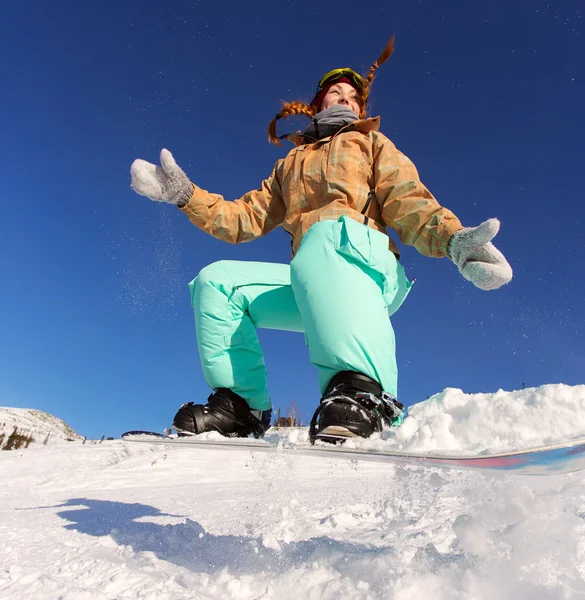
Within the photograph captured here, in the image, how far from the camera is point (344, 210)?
1.93 metres

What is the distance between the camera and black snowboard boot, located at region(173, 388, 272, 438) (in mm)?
1858

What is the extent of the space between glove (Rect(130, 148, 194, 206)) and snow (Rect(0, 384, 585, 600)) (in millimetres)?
1472

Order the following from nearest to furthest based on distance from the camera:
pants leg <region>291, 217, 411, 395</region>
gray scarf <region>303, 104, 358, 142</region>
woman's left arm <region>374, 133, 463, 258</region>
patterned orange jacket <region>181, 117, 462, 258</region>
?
pants leg <region>291, 217, 411, 395</region> < woman's left arm <region>374, 133, 463, 258</region> < patterned orange jacket <region>181, 117, 462, 258</region> < gray scarf <region>303, 104, 358, 142</region>

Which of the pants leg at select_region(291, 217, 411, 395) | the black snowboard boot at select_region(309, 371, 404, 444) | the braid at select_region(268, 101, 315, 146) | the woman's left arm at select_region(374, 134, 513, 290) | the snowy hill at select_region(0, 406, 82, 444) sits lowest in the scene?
the black snowboard boot at select_region(309, 371, 404, 444)

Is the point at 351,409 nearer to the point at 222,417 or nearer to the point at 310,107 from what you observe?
the point at 222,417

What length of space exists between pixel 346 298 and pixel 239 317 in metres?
0.77

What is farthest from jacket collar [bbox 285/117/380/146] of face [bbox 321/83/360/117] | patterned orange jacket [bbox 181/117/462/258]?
face [bbox 321/83/360/117]

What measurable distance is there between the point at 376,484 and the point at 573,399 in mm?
1517

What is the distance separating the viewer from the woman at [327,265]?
4.73ft

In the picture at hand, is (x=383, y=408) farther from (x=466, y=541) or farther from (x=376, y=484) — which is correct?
(x=376, y=484)

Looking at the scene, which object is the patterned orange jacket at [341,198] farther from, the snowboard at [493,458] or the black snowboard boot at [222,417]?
the snowboard at [493,458]

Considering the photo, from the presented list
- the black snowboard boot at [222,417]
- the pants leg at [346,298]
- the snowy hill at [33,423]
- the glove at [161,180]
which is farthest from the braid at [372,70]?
the snowy hill at [33,423]

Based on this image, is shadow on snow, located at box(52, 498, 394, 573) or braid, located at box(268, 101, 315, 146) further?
braid, located at box(268, 101, 315, 146)

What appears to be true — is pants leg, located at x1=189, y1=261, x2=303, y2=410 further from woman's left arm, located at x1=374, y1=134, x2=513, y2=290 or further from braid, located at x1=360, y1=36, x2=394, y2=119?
braid, located at x1=360, y1=36, x2=394, y2=119
